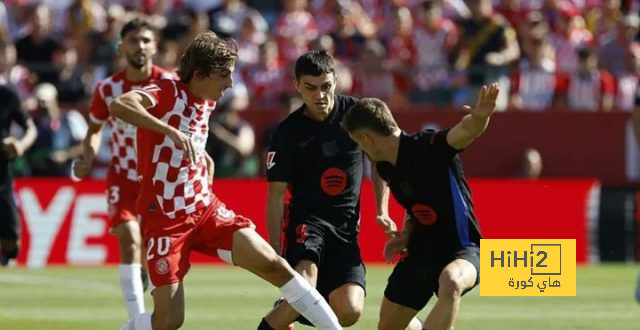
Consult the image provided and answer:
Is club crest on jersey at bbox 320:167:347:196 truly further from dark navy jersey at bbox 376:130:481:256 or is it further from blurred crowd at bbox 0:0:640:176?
blurred crowd at bbox 0:0:640:176

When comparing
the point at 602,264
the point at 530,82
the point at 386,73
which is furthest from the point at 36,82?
the point at 602,264

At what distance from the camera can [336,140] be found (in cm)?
1024

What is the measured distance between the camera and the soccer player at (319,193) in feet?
33.1

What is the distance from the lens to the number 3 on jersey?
30.6 feet

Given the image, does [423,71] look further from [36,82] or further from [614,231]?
[36,82]

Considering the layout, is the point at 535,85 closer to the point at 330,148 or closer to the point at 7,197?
the point at 7,197

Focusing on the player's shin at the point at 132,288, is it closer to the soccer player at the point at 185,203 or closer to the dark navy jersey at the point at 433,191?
the soccer player at the point at 185,203

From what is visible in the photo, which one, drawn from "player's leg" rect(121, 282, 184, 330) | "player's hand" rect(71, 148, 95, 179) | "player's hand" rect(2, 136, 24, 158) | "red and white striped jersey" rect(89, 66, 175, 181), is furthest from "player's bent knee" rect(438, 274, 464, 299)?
"player's hand" rect(2, 136, 24, 158)

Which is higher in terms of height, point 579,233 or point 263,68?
point 263,68

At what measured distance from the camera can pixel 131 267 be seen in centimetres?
1195

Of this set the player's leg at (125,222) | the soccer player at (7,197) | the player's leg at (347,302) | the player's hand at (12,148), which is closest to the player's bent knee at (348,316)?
the player's leg at (347,302)

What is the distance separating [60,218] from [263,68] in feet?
13.4

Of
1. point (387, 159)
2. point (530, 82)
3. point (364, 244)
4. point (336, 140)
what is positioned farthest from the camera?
point (530, 82)

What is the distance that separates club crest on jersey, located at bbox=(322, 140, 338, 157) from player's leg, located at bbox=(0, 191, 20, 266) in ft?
17.0
